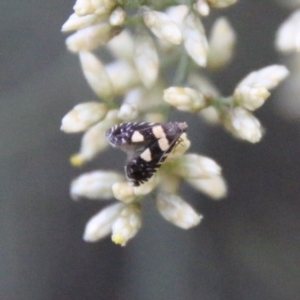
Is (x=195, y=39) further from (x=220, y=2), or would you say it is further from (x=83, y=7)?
(x=83, y=7)

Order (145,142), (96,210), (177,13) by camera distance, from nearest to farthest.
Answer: (145,142), (177,13), (96,210)

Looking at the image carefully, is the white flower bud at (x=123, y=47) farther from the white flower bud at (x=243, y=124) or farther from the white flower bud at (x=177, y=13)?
the white flower bud at (x=243, y=124)

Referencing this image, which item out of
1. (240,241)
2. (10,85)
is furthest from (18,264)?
(240,241)

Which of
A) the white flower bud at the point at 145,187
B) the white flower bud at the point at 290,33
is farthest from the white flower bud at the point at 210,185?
the white flower bud at the point at 290,33

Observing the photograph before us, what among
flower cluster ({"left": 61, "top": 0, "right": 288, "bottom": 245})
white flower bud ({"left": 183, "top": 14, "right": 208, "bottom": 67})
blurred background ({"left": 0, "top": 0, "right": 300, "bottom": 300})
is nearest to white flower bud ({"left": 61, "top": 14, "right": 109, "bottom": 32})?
flower cluster ({"left": 61, "top": 0, "right": 288, "bottom": 245})

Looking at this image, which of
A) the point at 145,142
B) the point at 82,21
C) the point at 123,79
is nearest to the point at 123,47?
the point at 123,79

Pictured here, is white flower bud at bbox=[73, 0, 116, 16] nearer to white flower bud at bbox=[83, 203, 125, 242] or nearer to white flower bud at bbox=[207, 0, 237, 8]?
white flower bud at bbox=[207, 0, 237, 8]
